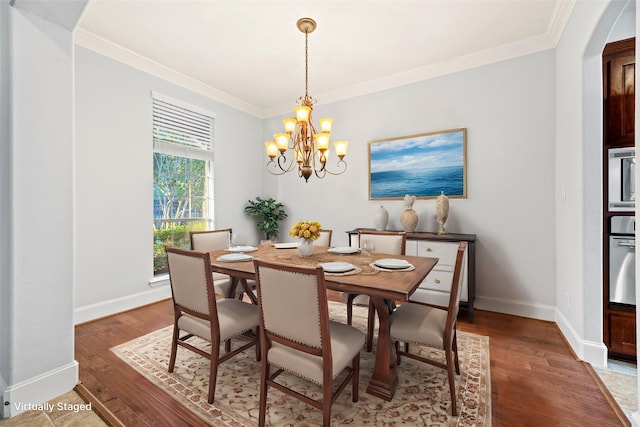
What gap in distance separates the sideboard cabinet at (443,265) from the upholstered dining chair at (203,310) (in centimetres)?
203

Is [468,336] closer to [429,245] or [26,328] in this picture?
[429,245]

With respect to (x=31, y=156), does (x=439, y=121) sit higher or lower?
higher

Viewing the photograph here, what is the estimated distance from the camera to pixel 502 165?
323cm

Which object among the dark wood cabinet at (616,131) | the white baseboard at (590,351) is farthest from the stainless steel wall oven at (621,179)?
the white baseboard at (590,351)

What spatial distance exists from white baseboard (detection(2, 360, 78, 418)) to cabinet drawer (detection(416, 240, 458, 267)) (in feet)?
10.4

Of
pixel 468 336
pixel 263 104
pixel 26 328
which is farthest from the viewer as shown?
pixel 263 104

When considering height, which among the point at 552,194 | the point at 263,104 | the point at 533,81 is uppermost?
the point at 263,104

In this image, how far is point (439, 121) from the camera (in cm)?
359

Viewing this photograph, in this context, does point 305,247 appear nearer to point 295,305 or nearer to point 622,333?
point 295,305

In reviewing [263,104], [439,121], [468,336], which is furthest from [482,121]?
[263,104]

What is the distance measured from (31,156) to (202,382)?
1798 mm

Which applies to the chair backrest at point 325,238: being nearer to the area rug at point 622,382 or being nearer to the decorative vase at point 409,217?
the decorative vase at point 409,217

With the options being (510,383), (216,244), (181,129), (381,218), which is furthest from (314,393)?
(181,129)

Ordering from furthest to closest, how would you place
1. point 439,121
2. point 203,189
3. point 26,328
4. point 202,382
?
point 203,189
point 439,121
point 202,382
point 26,328
